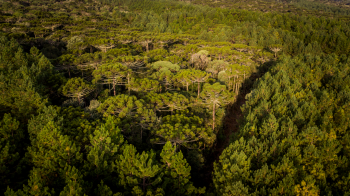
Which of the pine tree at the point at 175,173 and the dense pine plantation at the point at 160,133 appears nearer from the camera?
the dense pine plantation at the point at 160,133

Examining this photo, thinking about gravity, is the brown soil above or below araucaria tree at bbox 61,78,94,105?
below

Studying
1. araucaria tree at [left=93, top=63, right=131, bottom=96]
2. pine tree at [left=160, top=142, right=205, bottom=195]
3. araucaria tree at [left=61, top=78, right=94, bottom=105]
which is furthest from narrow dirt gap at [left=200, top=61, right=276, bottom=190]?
araucaria tree at [left=61, top=78, right=94, bottom=105]

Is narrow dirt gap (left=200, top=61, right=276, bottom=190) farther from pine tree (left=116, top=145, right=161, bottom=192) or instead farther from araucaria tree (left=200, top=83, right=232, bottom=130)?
pine tree (left=116, top=145, right=161, bottom=192)

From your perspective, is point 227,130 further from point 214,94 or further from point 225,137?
point 214,94

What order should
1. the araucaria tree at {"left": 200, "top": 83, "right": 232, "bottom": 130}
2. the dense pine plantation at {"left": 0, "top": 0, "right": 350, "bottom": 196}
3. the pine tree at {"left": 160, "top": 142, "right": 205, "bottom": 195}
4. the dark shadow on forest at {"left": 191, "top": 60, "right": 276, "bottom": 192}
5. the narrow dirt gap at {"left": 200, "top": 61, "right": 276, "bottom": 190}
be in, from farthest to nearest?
the araucaria tree at {"left": 200, "top": 83, "right": 232, "bottom": 130}, the narrow dirt gap at {"left": 200, "top": 61, "right": 276, "bottom": 190}, the dark shadow on forest at {"left": 191, "top": 60, "right": 276, "bottom": 192}, the pine tree at {"left": 160, "top": 142, "right": 205, "bottom": 195}, the dense pine plantation at {"left": 0, "top": 0, "right": 350, "bottom": 196}

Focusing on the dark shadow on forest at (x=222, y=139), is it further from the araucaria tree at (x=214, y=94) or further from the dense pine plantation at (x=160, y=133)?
the araucaria tree at (x=214, y=94)

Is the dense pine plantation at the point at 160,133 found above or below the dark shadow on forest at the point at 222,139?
above

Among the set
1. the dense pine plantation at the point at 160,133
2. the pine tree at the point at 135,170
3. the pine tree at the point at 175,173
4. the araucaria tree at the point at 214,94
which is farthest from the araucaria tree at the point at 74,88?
the araucaria tree at the point at 214,94

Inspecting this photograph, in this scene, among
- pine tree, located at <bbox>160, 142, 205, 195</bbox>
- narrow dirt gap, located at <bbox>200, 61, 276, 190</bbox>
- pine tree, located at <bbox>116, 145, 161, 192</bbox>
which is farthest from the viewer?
narrow dirt gap, located at <bbox>200, 61, 276, 190</bbox>

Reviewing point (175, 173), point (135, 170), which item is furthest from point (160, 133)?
point (135, 170)

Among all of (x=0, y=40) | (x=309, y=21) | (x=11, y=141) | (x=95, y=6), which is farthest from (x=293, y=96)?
(x=95, y=6)

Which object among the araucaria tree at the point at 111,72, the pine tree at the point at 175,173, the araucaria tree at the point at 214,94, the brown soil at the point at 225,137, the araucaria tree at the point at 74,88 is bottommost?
the brown soil at the point at 225,137

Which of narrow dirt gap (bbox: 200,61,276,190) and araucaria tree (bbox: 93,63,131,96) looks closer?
narrow dirt gap (bbox: 200,61,276,190)
